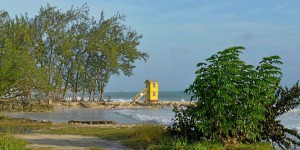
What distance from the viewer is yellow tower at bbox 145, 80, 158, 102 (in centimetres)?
5903

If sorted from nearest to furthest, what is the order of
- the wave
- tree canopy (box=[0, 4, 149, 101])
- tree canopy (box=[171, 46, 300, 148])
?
tree canopy (box=[171, 46, 300, 148]) → the wave → tree canopy (box=[0, 4, 149, 101])

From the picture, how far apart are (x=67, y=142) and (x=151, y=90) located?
151 ft

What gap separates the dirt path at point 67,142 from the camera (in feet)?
44.2

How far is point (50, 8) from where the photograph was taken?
49688 mm

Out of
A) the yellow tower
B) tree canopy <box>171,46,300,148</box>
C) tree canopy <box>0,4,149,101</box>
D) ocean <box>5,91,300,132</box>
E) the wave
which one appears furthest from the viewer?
the yellow tower

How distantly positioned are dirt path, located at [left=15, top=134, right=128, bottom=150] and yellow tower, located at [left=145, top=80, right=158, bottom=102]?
139 ft

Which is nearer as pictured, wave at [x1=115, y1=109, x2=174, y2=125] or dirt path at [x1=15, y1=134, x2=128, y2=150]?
dirt path at [x1=15, y1=134, x2=128, y2=150]

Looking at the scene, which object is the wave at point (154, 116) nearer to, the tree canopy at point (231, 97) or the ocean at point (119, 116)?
the ocean at point (119, 116)

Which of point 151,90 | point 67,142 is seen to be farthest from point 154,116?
point 151,90

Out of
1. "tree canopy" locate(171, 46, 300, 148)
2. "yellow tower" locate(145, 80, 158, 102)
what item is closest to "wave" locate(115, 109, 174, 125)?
"tree canopy" locate(171, 46, 300, 148)

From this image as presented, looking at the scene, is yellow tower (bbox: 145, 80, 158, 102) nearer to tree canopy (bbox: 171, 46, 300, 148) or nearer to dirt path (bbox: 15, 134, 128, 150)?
dirt path (bbox: 15, 134, 128, 150)

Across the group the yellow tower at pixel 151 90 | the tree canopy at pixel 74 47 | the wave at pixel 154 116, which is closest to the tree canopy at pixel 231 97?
the wave at pixel 154 116

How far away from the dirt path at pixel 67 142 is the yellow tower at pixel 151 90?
1666 inches

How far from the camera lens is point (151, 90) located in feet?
199
